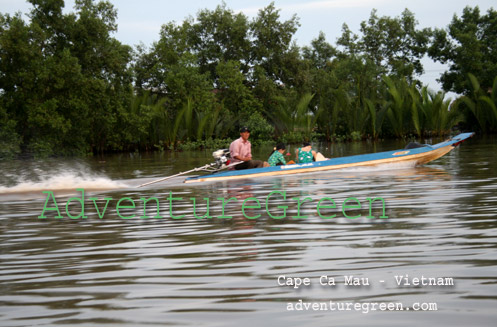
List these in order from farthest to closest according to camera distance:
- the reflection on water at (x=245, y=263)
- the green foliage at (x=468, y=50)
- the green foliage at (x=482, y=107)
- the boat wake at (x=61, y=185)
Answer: the green foliage at (x=468, y=50) → the green foliage at (x=482, y=107) → the boat wake at (x=61, y=185) → the reflection on water at (x=245, y=263)

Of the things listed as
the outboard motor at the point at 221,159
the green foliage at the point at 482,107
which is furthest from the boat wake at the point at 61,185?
the green foliage at the point at 482,107

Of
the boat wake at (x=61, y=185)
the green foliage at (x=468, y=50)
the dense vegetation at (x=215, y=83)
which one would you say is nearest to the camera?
the boat wake at (x=61, y=185)

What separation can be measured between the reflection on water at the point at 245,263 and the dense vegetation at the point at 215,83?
2010 cm

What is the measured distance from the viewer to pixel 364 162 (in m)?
14.3

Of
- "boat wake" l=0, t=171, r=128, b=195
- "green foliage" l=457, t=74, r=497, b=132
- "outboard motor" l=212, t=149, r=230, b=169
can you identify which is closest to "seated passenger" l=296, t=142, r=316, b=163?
"outboard motor" l=212, t=149, r=230, b=169

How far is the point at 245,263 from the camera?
207 inches

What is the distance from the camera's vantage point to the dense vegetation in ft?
93.3

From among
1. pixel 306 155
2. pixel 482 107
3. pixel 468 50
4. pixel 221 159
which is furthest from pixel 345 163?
pixel 468 50

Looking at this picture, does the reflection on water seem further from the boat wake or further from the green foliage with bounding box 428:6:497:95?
the green foliage with bounding box 428:6:497:95

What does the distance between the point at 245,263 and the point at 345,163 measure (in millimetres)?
→ 9206

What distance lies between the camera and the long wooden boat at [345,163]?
13297 millimetres

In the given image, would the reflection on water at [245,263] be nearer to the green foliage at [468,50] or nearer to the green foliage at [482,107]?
the green foliage at [482,107]

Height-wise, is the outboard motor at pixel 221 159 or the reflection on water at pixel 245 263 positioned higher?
the outboard motor at pixel 221 159

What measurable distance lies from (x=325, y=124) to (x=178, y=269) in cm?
3371
